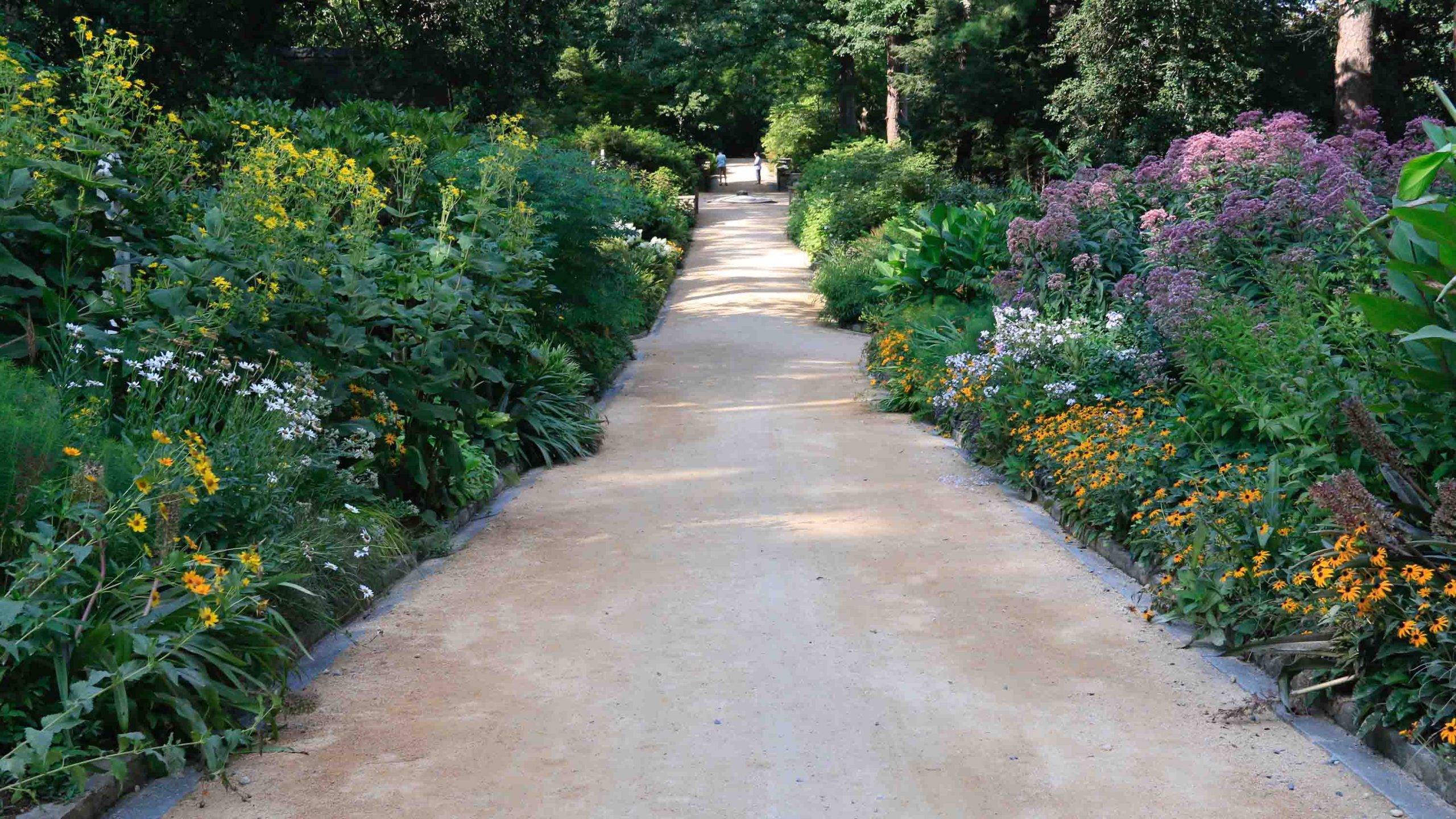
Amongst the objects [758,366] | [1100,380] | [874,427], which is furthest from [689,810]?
[758,366]

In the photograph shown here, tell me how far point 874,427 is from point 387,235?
186 inches

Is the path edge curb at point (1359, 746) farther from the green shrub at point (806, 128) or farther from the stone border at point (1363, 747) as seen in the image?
the green shrub at point (806, 128)

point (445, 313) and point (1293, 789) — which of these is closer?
point (1293, 789)

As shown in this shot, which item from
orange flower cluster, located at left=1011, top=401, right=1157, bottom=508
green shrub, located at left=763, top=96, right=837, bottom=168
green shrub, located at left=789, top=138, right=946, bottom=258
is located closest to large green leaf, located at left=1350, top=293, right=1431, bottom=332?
orange flower cluster, located at left=1011, top=401, right=1157, bottom=508

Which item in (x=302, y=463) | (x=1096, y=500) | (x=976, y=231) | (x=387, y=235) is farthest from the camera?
(x=976, y=231)

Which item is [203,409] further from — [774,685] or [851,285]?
[851,285]

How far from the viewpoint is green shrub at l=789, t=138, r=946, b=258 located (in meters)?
22.7

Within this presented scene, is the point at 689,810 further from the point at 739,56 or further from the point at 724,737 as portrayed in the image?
the point at 739,56

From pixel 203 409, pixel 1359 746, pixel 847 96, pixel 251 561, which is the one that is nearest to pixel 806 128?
pixel 847 96

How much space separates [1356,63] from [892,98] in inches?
584

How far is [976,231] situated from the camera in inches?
562

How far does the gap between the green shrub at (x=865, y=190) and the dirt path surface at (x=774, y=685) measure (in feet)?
45.9

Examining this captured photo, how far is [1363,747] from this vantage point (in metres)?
4.30

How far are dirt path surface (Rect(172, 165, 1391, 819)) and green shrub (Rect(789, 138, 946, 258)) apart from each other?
13979mm
